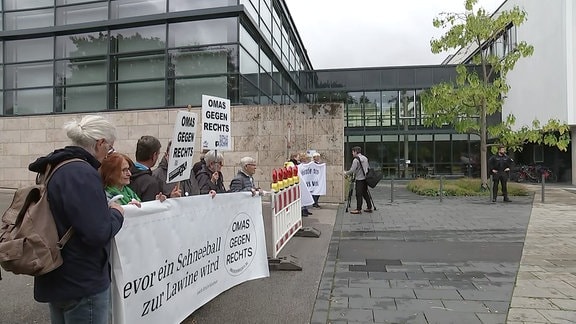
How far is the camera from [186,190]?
214 inches

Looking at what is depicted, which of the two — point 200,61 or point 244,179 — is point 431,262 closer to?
point 244,179

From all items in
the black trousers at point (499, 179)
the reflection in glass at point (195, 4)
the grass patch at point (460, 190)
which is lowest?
the grass patch at point (460, 190)

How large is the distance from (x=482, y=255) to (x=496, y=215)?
4.86m

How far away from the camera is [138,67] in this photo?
15719mm

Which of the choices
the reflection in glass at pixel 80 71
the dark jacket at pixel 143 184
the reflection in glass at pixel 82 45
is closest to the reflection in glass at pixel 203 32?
the reflection in glass at pixel 82 45

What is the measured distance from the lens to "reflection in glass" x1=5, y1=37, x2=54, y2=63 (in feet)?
54.3

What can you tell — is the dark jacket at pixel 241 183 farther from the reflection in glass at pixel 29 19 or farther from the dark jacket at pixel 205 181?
the reflection in glass at pixel 29 19

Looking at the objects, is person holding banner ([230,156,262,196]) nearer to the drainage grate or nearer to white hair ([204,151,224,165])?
white hair ([204,151,224,165])

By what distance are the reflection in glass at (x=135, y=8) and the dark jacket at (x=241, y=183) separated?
11.0m

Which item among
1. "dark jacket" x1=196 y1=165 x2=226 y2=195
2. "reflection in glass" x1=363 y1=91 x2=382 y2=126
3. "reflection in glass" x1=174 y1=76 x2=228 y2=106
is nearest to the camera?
"dark jacket" x1=196 y1=165 x2=226 y2=195

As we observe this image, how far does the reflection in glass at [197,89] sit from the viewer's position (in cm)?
1471

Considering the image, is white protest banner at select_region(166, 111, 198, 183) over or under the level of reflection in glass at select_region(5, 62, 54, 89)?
under

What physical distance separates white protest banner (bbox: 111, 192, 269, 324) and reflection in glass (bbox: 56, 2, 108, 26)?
13711 mm

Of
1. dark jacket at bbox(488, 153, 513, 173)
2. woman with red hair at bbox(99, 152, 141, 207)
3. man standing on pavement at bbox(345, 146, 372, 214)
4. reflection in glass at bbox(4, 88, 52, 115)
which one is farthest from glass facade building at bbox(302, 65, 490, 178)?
woman with red hair at bbox(99, 152, 141, 207)
